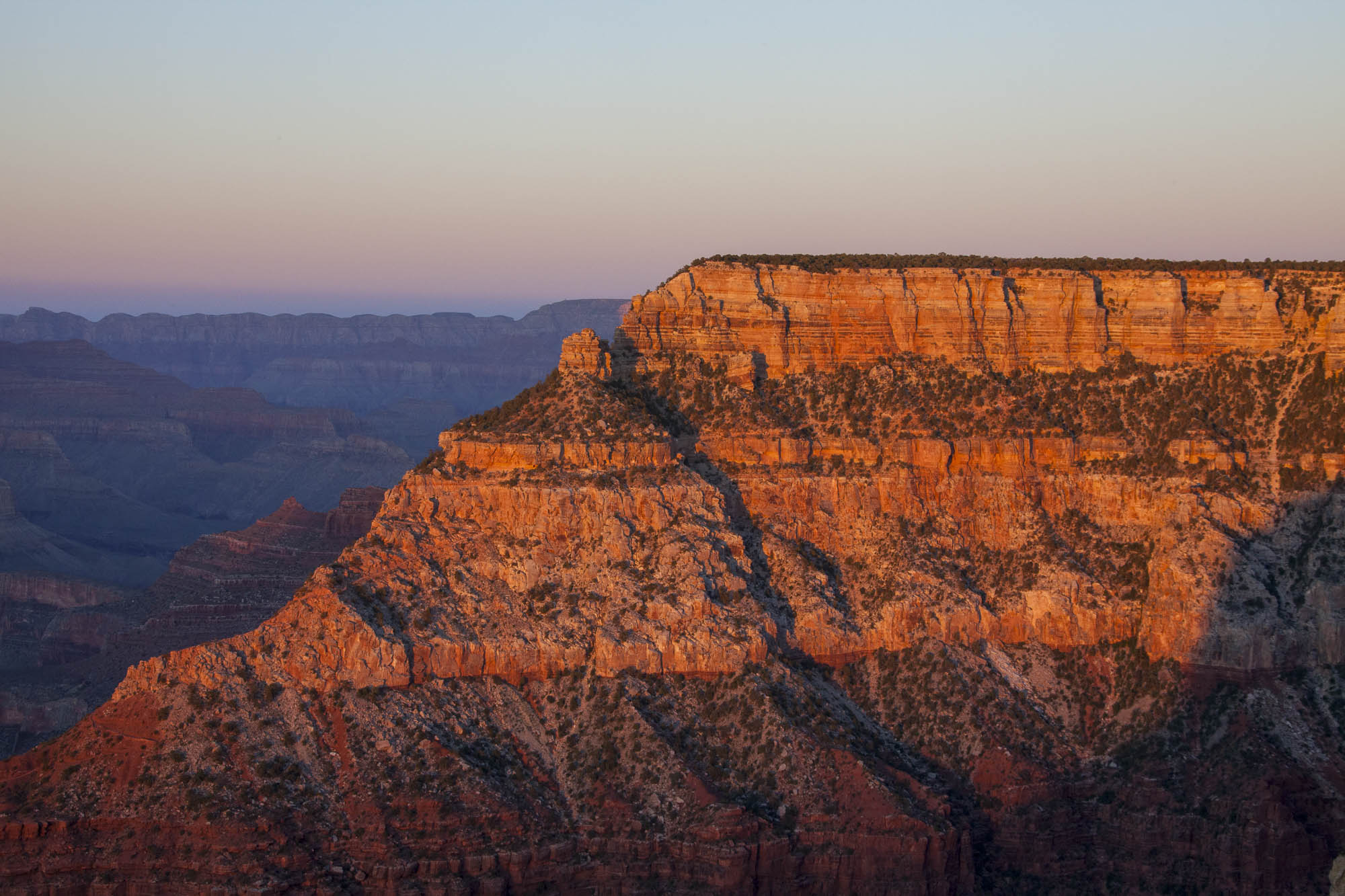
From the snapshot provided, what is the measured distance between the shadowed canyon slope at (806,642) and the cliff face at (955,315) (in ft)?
0.58

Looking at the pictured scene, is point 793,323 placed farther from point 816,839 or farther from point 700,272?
point 816,839

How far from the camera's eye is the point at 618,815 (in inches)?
Result: 2717

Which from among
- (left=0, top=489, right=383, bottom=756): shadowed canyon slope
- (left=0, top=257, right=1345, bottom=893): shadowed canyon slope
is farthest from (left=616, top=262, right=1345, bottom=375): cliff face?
(left=0, top=489, right=383, bottom=756): shadowed canyon slope

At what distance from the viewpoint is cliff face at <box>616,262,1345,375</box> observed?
85.7 meters

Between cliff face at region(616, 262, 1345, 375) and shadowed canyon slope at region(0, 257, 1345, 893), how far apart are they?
0.58 ft

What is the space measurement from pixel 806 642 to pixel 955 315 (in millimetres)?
18067

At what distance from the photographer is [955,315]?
86.5 metres

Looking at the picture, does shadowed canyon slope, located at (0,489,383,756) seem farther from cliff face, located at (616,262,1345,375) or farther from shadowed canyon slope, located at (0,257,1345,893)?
cliff face, located at (616,262,1345,375)

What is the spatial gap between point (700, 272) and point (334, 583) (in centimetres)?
2254

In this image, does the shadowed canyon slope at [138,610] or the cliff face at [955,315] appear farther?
the shadowed canyon slope at [138,610]

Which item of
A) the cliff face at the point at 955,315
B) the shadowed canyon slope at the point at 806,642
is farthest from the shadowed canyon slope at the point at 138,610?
the cliff face at the point at 955,315

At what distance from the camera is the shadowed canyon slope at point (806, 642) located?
6806 centimetres

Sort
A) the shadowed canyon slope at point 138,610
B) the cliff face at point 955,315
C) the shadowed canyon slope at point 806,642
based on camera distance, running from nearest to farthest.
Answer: the shadowed canyon slope at point 806,642 → the cliff face at point 955,315 → the shadowed canyon slope at point 138,610

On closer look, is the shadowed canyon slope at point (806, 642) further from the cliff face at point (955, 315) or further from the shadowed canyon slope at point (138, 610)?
the shadowed canyon slope at point (138, 610)
